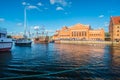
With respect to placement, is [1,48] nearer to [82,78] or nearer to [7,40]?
[7,40]

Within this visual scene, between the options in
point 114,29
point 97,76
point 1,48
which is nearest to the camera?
point 97,76

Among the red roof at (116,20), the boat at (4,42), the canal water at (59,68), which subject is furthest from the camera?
the red roof at (116,20)

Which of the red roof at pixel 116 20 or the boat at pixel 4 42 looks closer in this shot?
the boat at pixel 4 42

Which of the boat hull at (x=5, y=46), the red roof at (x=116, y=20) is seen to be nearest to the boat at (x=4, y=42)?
the boat hull at (x=5, y=46)

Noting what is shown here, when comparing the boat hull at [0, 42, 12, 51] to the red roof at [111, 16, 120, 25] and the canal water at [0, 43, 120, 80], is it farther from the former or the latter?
the red roof at [111, 16, 120, 25]

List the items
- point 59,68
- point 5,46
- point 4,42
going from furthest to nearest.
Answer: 1. point 5,46
2. point 4,42
3. point 59,68

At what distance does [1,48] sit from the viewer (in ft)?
156

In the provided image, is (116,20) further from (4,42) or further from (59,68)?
(59,68)

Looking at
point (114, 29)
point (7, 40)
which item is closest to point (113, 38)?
point (114, 29)

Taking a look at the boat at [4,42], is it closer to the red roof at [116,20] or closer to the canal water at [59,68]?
the canal water at [59,68]

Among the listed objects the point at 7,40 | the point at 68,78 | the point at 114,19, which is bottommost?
the point at 68,78

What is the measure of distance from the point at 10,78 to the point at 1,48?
3103 cm

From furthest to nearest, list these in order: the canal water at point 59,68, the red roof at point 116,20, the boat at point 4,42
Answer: the red roof at point 116,20 < the boat at point 4,42 < the canal water at point 59,68

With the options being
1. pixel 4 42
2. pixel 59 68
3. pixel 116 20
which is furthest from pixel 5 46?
pixel 116 20
